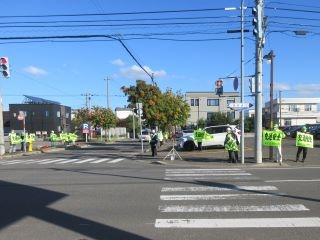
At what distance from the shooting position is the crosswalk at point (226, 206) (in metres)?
9.37

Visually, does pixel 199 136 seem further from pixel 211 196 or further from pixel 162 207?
pixel 162 207

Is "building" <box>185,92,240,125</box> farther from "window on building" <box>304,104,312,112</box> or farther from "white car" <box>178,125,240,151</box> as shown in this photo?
"white car" <box>178,125,240,151</box>

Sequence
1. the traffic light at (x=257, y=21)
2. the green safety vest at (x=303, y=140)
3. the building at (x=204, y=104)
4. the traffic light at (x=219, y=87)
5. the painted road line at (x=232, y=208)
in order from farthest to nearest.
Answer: the building at (x=204, y=104), the traffic light at (x=219, y=87), the green safety vest at (x=303, y=140), the traffic light at (x=257, y=21), the painted road line at (x=232, y=208)

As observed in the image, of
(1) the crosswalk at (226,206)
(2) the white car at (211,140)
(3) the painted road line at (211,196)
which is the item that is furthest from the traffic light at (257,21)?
(2) the white car at (211,140)

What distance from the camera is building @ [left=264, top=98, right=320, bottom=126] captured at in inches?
5453

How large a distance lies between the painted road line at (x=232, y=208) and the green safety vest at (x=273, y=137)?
13007 mm

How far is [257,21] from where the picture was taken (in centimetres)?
2338

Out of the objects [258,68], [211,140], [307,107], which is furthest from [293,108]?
[258,68]

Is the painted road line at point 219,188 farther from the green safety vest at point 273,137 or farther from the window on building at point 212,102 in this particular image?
the window on building at point 212,102

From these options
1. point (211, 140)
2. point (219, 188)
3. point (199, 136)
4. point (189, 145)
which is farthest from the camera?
point (189, 145)

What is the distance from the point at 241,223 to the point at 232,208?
1509mm

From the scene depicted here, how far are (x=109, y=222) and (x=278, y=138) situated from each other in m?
15.7

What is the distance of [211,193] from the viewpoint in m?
13.1

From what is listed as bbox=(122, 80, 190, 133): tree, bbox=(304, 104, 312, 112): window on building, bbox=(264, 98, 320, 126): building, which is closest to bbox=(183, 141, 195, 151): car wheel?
bbox=(122, 80, 190, 133): tree
